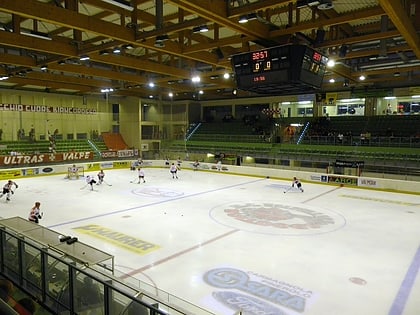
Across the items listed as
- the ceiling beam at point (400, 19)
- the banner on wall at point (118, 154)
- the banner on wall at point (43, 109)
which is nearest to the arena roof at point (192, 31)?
the ceiling beam at point (400, 19)

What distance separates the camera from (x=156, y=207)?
1398 cm

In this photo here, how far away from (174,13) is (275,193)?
34.8 ft

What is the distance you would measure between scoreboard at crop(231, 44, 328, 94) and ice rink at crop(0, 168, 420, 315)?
4617 mm

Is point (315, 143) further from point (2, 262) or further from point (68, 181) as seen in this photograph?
point (2, 262)

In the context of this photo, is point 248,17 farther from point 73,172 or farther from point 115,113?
point 115,113

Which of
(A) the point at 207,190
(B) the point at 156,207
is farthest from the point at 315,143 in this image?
(B) the point at 156,207

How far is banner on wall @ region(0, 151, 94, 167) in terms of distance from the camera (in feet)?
74.2

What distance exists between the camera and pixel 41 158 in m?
24.2

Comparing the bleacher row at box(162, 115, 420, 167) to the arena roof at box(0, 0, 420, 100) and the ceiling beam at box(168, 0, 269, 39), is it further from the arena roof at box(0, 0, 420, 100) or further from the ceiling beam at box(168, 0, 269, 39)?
the ceiling beam at box(168, 0, 269, 39)

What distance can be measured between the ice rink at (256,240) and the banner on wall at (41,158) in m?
5.42

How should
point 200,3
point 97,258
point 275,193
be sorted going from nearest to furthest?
point 97,258
point 200,3
point 275,193

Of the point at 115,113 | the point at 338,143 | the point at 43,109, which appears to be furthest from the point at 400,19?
the point at 115,113

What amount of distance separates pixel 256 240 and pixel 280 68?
5.06 metres

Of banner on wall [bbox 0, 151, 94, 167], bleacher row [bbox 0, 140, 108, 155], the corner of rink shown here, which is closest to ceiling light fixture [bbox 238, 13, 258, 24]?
the corner of rink
